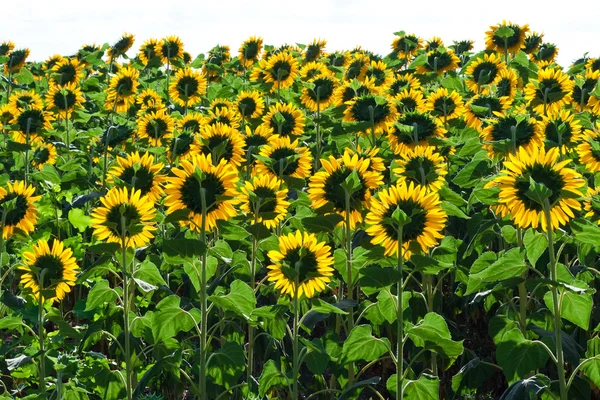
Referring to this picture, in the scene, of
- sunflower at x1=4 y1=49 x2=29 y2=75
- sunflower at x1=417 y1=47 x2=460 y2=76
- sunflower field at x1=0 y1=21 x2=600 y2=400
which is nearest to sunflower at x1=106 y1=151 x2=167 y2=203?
sunflower field at x1=0 y1=21 x2=600 y2=400

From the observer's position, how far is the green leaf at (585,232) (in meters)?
3.28

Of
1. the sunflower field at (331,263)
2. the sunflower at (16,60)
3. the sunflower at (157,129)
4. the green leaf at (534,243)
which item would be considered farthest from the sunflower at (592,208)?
the sunflower at (16,60)

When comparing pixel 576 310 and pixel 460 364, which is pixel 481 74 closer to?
pixel 460 364

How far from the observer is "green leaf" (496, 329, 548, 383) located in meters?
3.31

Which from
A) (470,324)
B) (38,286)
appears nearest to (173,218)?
(38,286)

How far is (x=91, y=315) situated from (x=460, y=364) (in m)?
1.89

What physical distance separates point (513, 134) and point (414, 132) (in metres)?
→ 0.88

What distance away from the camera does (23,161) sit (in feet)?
22.9

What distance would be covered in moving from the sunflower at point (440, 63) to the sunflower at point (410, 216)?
5119mm

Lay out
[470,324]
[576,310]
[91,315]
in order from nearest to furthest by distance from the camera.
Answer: [576,310] < [91,315] < [470,324]

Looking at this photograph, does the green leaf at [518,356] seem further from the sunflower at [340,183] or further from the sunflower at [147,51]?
the sunflower at [147,51]

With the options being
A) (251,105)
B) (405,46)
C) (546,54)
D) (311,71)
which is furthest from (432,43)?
(251,105)

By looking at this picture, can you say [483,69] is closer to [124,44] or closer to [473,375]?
[473,375]

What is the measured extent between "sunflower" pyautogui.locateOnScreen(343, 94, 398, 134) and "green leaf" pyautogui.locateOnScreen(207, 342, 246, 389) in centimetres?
236
